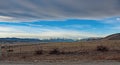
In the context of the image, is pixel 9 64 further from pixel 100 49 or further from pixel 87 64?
pixel 100 49

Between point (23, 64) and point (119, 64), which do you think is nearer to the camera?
point (119, 64)

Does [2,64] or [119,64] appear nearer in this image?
[119,64]

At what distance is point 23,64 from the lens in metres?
25.7

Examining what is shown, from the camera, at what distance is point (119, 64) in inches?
945

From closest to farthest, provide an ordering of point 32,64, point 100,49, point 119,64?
1. point 119,64
2. point 32,64
3. point 100,49

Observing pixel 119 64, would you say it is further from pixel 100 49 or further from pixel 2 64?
pixel 100 49

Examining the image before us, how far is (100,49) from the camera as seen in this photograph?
150 feet

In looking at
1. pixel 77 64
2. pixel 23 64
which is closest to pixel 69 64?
pixel 77 64

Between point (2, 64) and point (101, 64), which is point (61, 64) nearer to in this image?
point (101, 64)

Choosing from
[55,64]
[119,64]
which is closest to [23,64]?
[55,64]

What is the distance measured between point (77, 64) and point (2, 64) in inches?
298

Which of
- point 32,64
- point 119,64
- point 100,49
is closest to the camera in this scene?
point 119,64

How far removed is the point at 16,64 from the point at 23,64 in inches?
28.8

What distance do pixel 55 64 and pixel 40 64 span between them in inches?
59.8
